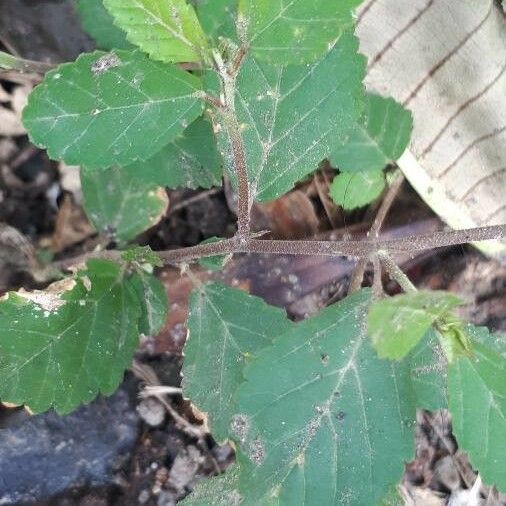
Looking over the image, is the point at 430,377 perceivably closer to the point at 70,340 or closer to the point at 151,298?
the point at 151,298

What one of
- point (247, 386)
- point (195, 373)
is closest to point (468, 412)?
point (247, 386)

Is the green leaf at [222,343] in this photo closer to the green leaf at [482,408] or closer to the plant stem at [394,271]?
the plant stem at [394,271]

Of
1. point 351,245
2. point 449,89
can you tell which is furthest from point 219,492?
point 449,89

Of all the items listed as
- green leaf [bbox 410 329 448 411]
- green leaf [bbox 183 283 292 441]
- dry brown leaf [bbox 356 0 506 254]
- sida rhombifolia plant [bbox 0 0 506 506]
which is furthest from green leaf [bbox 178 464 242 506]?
dry brown leaf [bbox 356 0 506 254]

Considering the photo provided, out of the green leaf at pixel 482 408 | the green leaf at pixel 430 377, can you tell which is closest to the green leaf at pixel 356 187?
the green leaf at pixel 430 377

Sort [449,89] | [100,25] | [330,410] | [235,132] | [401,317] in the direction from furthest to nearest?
[449,89]
[100,25]
[330,410]
[235,132]
[401,317]

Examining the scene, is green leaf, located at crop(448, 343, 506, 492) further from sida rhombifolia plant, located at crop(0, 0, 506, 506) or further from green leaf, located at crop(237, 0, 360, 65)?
green leaf, located at crop(237, 0, 360, 65)
